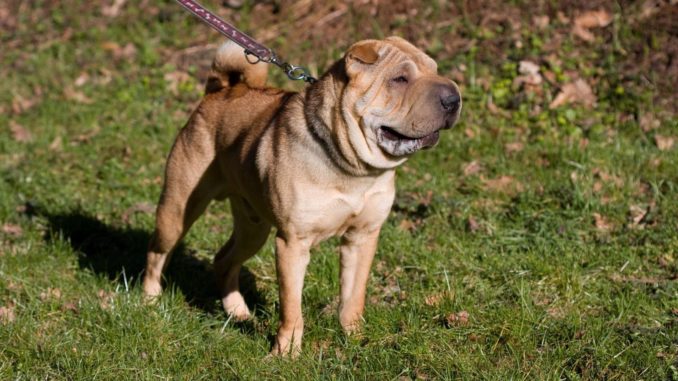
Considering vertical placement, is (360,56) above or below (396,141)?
above

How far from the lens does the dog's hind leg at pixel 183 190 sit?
527cm

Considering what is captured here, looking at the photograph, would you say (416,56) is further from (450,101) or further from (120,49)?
(120,49)

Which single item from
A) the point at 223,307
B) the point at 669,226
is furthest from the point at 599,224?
the point at 223,307

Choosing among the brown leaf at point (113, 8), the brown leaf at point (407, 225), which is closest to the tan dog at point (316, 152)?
the brown leaf at point (407, 225)

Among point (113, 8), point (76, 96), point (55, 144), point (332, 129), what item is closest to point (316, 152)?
point (332, 129)

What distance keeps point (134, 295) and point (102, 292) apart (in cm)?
44

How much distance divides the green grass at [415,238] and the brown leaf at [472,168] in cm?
7

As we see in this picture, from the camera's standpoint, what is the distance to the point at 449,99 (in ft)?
13.8

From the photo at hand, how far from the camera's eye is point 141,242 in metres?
6.63

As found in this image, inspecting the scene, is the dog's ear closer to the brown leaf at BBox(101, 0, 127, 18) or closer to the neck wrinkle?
the neck wrinkle

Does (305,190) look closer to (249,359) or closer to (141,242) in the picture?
(249,359)

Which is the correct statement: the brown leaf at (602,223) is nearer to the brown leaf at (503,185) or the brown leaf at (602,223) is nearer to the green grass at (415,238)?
the green grass at (415,238)

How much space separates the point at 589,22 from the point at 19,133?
5.57 metres

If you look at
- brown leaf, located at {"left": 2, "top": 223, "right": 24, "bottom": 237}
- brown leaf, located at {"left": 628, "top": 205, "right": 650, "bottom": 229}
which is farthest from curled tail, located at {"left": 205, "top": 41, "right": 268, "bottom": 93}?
brown leaf, located at {"left": 628, "top": 205, "right": 650, "bottom": 229}
